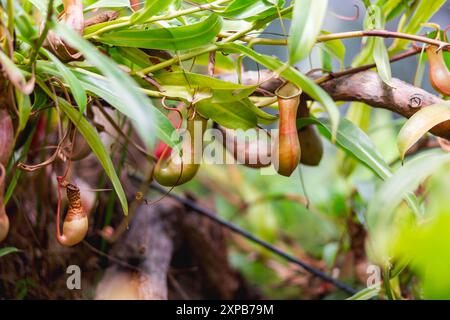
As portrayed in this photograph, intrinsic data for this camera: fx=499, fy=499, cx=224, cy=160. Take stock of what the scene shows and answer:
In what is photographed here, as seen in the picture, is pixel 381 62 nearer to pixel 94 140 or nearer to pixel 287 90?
pixel 287 90

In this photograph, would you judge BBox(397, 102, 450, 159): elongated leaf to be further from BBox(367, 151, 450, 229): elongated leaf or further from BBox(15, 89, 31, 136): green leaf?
BBox(15, 89, 31, 136): green leaf

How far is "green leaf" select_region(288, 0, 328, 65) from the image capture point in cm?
48

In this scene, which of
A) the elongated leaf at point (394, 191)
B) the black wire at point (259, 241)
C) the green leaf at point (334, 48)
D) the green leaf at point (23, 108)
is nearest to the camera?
the elongated leaf at point (394, 191)

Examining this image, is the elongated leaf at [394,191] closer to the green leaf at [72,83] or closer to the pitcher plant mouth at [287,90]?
the pitcher plant mouth at [287,90]

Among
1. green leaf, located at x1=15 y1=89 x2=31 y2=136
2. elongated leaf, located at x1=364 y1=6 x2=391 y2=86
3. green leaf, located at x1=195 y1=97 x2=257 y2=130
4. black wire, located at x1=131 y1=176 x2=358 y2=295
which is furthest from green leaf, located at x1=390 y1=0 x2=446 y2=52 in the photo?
green leaf, located at x1=15 y1=89 x2=31 y2=136

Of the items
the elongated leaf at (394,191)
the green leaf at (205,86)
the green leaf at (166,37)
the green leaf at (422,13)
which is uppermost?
the green leaf at (422,13)

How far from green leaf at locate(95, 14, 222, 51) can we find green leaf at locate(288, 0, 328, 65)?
0.14 m

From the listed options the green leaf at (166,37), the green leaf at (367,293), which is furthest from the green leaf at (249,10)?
the green leaf at (367,293)

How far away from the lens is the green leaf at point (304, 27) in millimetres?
476

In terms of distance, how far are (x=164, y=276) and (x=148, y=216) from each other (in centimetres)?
18

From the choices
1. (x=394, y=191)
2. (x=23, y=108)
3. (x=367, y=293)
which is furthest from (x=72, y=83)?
(x=367, y=293)

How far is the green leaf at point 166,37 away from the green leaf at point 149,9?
0.07 feet

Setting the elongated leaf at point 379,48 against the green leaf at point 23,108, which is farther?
the elongated leaf at point 379,48
